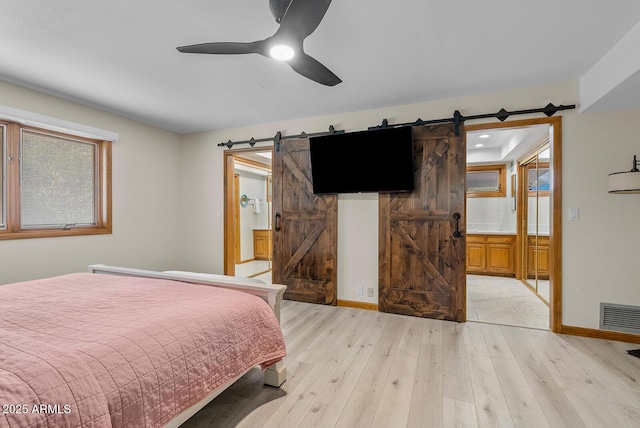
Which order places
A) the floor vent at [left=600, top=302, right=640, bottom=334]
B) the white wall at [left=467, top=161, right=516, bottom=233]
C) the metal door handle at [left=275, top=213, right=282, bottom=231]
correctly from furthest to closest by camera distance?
the white wall at [left=467, top=161, right=516, bottom=233] → the metal door handle at [left=275, top=213, right=282, bottom=231] → the floor vent at [left=600, top=302, right=640, bottom=334]

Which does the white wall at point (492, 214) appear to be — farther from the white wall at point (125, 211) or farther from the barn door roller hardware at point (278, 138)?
the white wall at point (125, 211)

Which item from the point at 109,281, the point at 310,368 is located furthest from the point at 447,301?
the point at 109,281

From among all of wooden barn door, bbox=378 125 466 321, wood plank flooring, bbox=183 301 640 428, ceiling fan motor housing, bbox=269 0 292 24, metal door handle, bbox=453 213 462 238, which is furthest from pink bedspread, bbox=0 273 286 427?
metal door handle, bbox=453 213 462 238

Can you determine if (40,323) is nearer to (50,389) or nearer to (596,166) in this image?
(50,389)

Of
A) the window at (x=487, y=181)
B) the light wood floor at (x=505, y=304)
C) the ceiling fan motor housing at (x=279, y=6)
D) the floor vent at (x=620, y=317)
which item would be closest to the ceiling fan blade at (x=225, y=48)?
the ceiling fan motor housing at (x=279, y=6)

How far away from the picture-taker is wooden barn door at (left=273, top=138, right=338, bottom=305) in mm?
3721

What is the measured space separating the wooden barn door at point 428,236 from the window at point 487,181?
10.8 feet

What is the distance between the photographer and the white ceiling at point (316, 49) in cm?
182

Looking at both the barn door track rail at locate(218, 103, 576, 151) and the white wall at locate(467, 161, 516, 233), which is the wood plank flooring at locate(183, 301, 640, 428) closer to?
the barn door track rail at locate(218, 103, 576, 151)

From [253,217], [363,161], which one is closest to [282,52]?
[363,161]

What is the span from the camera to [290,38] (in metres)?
1.51

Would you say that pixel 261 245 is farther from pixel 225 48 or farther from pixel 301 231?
pixel 225 48

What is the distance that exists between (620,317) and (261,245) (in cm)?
624

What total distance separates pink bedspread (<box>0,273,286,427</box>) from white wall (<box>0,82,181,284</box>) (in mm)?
1138
